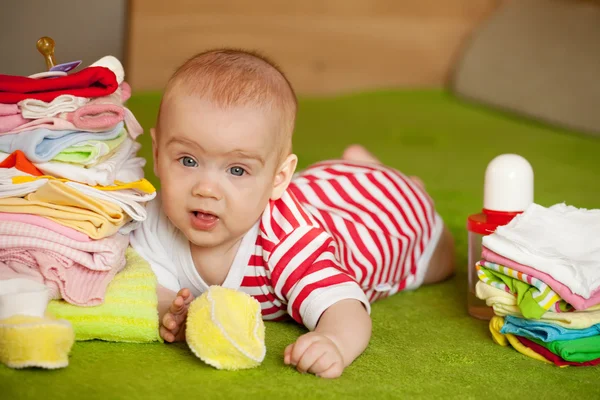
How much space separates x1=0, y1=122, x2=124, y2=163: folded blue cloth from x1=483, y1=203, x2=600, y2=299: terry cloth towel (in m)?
0.57

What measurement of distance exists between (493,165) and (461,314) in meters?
0.25

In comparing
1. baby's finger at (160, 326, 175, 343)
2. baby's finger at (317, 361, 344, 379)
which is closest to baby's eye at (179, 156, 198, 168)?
baby's finger at (160, 326, 175, 343)

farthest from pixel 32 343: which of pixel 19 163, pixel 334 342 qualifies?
pixel 334 342

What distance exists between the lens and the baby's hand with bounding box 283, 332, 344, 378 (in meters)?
1.03

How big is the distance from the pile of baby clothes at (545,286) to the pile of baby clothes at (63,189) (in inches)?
19.0

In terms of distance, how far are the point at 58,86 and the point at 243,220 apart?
0.31 metres

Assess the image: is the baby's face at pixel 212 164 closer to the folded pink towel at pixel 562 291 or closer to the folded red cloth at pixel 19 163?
the folded red cloth at pixel 19 163

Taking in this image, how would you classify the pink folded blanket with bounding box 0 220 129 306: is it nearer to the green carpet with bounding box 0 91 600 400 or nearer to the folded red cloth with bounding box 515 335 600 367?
the green carpet with bounding box 0 91 600 400

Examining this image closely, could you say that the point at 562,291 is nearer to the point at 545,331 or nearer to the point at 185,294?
the point at 545,331

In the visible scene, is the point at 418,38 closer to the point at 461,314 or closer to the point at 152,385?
the point at 461,314

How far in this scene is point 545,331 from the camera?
111 cm

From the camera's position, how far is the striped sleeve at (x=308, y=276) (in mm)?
1151

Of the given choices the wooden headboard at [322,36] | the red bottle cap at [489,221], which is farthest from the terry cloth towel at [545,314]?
the wooden headboard at [322,36]

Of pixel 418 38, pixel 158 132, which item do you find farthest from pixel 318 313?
pixel 418 38
